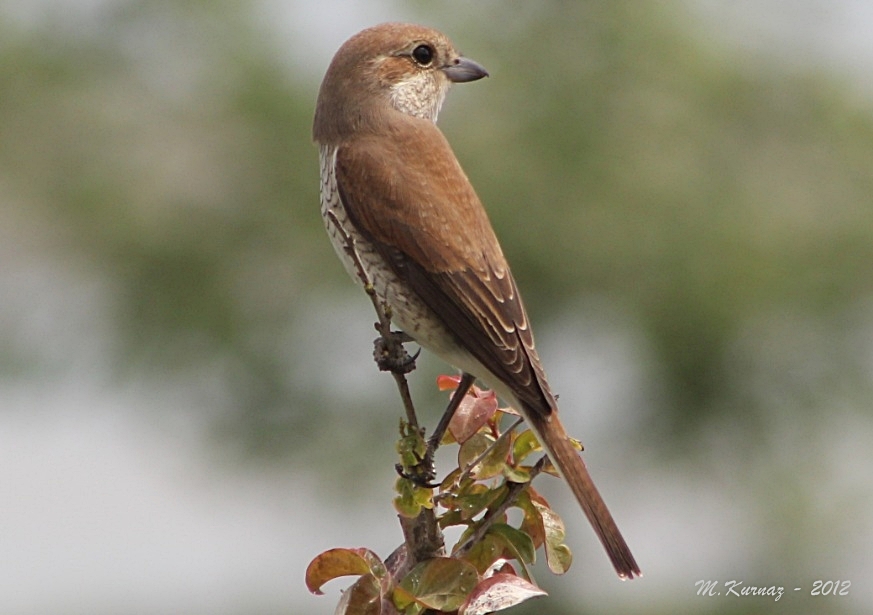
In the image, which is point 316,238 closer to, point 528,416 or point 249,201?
point 249,201

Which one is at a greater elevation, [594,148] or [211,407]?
[594,148]

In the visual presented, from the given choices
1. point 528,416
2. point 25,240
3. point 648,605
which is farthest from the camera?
point 25,240

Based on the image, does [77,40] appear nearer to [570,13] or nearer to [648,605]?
[570,13]

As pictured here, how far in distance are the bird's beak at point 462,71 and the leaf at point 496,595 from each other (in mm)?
1839

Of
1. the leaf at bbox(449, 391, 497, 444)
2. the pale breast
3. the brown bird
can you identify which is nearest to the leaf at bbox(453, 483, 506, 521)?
the leaf at bbox(449, 391, 497, 444)

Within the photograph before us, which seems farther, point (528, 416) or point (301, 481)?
point (301, 481)

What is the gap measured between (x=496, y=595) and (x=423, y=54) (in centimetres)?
193

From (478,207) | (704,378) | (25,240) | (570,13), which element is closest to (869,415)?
(704,378)

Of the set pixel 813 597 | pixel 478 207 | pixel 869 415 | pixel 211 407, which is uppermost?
pixel 211 407

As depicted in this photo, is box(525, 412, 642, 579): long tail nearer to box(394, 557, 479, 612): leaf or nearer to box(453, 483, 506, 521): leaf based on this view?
box(453, 483, 506, 521): leaf

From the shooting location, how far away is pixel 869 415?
34.3 ft

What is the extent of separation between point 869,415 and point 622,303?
2.13 metres

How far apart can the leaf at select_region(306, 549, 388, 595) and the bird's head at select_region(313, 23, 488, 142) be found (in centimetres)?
155

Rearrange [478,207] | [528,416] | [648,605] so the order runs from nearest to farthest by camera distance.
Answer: [528,416] < [478,207] < [648,605]
